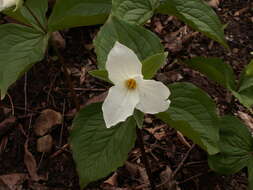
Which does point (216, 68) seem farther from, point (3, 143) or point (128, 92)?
point (3, 143)

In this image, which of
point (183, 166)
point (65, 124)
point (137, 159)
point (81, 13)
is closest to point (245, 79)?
point (183, 166)

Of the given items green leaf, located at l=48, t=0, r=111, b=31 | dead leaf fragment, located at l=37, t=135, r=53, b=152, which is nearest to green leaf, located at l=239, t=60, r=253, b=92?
green leaf, located at l=48, t=0, r=111, b=31

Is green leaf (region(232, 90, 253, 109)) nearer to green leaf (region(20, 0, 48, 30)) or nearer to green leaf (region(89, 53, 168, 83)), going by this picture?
green leaf (region(89, 53, 168, 83))

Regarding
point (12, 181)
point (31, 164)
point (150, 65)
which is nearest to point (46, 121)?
point (31, 164)

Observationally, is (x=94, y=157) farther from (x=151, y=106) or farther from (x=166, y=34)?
(x=166, y=34)

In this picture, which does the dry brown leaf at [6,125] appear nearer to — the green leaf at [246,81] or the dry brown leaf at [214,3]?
the green leaf at [246,81]
